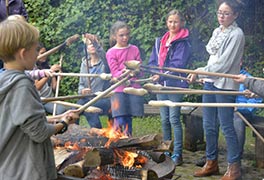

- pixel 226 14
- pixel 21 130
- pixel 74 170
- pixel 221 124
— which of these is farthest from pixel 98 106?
pixel 21 130

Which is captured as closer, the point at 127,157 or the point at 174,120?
the point at 127,157

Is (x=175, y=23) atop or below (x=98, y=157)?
atop

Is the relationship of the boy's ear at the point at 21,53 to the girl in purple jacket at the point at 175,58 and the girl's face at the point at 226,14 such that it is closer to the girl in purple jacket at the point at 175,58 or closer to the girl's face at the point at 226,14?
the girl's face at the point at 226,14

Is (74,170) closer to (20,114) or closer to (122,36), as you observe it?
(20,114)

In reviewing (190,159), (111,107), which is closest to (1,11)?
(111,107)

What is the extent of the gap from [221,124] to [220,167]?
105cm

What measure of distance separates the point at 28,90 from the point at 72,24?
679 cm

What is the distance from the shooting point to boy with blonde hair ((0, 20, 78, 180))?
317 centimetres

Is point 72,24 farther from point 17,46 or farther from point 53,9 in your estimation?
point 17,46

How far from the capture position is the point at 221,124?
5590mm

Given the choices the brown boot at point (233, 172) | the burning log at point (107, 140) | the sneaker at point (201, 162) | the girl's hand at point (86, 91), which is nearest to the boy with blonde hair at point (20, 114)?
the burning log at point (107, 140)

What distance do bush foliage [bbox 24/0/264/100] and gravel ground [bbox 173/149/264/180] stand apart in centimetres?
212

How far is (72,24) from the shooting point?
9836 millimetres

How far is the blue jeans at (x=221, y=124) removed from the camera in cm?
551
